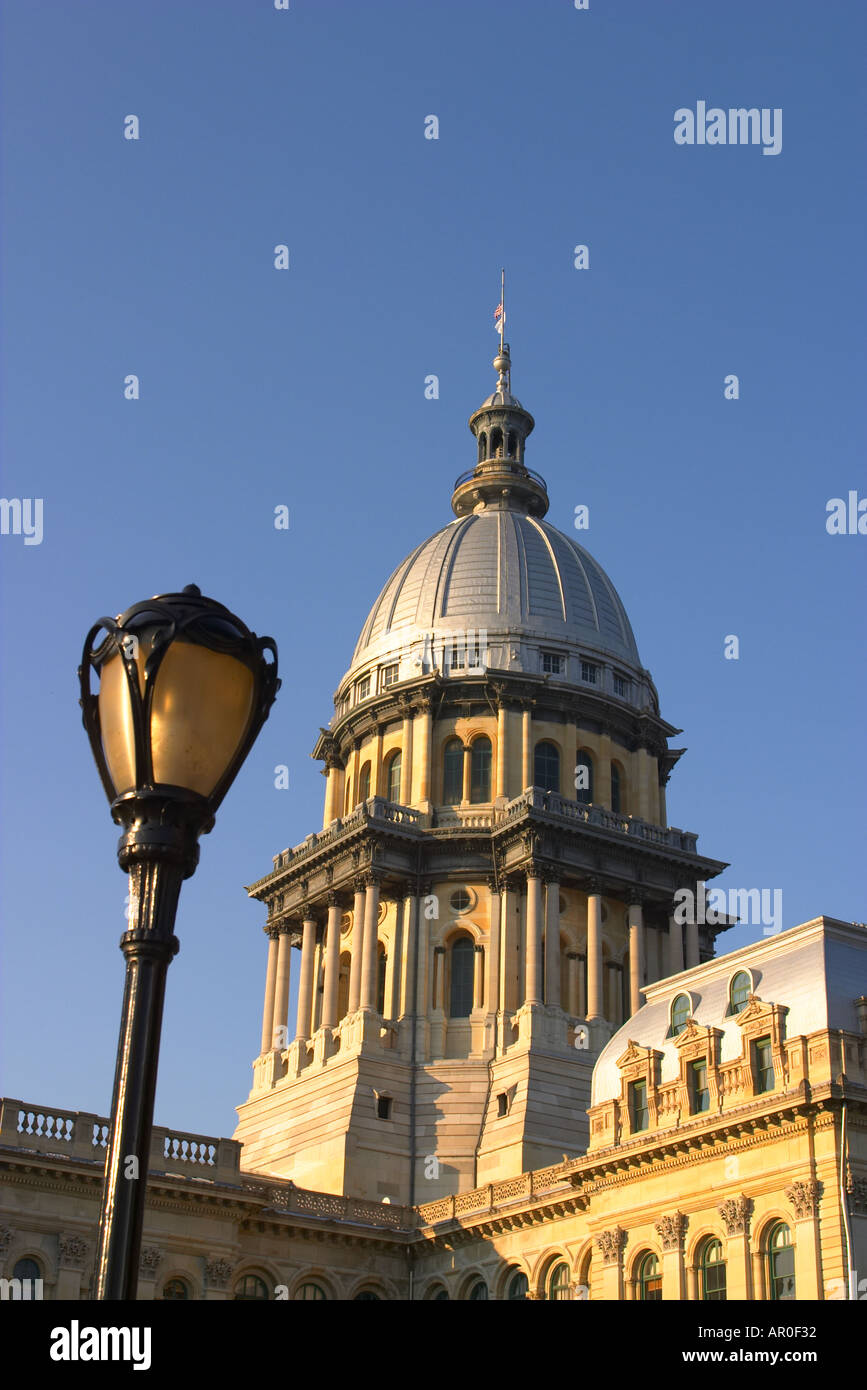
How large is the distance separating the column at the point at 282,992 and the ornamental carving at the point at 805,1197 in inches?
1495

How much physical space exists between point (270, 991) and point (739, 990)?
3501cm

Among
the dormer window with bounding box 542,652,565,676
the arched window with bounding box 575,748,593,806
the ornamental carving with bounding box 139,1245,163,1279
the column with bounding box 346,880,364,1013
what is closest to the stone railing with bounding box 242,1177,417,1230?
the ornamental carving with bounding box 139,1245,163,1279

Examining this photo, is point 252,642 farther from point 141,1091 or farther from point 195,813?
point 141,1091

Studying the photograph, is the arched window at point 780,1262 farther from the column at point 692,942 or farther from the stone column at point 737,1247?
the column at point 692,942

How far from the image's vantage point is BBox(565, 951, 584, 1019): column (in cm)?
8038

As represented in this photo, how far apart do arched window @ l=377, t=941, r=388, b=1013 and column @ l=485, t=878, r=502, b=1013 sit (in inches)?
196

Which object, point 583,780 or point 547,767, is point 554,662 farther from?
point 583,780

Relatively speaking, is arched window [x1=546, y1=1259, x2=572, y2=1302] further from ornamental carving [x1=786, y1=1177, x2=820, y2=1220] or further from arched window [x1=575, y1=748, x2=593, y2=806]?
arched window [x1=575, y1=748, x2=593, y2=806]

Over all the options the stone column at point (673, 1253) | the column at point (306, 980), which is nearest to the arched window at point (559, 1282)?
the stone column at point (673, 1253)

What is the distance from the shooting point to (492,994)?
79812 mm

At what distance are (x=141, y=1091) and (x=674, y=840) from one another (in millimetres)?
77694

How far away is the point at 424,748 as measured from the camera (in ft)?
287

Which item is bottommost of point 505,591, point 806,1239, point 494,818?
point 806,1239

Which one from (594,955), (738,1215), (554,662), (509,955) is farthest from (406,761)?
(738,1215)
